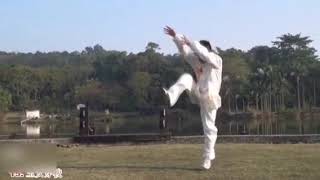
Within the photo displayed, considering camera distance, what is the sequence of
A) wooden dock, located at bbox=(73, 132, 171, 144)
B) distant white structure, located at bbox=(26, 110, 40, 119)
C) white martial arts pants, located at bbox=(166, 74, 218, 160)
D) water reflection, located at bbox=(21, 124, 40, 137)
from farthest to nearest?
distant white structure, located at bbox=(26, 110, 40, 119), water reflection, located at bbox=(21, 124, 40, 137), wooden dock, located at bbox=(73, 132, 171, 144), white martial arts pants, located at bbox=(166, 74, 218, 160)

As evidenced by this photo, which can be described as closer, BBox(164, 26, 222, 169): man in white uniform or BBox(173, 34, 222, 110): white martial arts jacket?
BBox(164, 26, 222, 169): man in white uniform

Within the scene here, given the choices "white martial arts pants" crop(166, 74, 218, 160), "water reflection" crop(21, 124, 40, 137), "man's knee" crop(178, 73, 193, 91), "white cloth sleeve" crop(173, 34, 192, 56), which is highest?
"white cloth sleeve" crop(173, 34, 192, 56)

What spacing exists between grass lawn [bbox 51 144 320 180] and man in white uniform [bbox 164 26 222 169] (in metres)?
0.75

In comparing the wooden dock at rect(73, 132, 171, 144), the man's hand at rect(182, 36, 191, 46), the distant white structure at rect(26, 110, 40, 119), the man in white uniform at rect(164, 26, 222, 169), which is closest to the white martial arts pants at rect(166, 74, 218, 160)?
the man in white uniform at rect(164, 26, 222, 169)

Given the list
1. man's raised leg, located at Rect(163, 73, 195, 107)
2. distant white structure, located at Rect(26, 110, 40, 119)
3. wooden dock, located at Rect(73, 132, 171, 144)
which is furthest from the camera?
distant white structure, located at Rect(26, 110, 40, 119)

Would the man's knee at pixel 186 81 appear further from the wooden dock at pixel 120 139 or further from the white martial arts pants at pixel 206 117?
the wooden dock at pixel 120 139

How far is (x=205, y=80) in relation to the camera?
13.7m

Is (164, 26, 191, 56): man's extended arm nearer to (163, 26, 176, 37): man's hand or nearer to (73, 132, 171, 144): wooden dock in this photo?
(163, 26, 176, 37): man's hand

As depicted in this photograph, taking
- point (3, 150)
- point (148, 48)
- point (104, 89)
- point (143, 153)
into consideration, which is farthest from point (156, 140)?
point (148, 48)

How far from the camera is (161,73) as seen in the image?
118000mm

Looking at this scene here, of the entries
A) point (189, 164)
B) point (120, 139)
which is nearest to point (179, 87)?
point (189, 164)

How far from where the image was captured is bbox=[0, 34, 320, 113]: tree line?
106 meters

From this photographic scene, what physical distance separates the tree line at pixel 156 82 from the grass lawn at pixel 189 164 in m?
85.5

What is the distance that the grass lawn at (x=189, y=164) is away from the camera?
12258 millimetres
